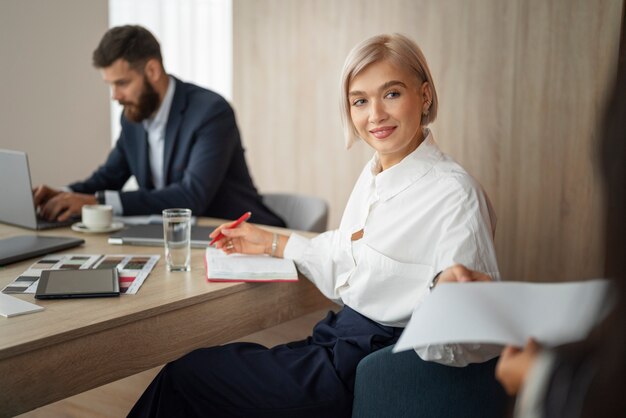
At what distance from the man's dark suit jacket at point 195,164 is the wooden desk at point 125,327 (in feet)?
2.42

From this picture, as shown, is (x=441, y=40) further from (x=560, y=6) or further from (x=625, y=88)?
(x=625, y=88)

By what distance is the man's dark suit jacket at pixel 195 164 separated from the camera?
8.81 ft

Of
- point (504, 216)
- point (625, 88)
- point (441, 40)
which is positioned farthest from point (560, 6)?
point (625, 88)

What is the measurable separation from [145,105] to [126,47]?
25cm

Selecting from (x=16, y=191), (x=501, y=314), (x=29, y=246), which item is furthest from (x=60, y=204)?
(x=501, y=314)

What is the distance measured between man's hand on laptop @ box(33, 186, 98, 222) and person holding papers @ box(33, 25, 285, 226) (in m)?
0.16

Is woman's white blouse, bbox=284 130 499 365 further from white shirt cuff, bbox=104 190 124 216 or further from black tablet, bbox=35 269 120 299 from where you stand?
white shirt cuff, bbox=104 190 124 216

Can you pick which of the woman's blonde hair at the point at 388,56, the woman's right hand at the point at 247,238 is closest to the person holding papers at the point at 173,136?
the woman's right hand at the point at 247,238

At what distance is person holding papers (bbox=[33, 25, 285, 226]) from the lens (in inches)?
110

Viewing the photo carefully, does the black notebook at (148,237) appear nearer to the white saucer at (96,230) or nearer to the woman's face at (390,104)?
the white saucer at (96,230)

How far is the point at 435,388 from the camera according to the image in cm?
136

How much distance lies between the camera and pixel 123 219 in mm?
2586

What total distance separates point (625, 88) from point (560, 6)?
108 inches

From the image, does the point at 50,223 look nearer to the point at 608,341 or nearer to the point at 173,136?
the point at 173,136
